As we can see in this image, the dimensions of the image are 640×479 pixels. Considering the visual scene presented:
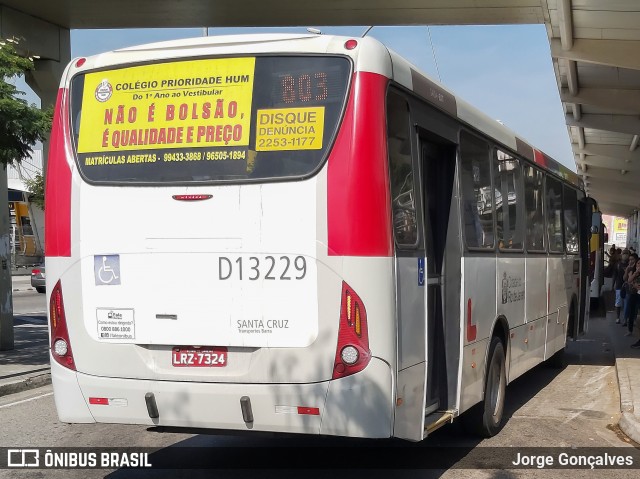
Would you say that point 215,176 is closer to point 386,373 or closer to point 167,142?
point 167,142

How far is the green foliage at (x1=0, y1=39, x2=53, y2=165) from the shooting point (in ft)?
39.6

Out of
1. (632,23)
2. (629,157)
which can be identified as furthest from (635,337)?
(629,157)

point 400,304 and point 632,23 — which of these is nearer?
point 400,304

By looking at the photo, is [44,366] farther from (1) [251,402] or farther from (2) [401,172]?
(2) [401,172]

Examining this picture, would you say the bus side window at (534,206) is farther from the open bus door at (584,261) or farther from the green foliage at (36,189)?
the green foliage at (36,189)

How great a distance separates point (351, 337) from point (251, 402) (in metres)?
0.85

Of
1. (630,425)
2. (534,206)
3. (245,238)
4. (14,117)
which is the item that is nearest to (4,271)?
(14,117)

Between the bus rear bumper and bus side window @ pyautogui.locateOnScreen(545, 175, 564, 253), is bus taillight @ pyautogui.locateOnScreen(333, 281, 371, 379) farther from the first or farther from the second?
bus side window @ pyautogui.locateOnScreen(545, 175, 564, 253)

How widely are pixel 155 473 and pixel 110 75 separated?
3.30 meters

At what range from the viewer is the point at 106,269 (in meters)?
6.21

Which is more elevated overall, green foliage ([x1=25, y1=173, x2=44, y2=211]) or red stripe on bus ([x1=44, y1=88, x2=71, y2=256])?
green foliage ([x1=25, y1=173, x2=44, y2=211])

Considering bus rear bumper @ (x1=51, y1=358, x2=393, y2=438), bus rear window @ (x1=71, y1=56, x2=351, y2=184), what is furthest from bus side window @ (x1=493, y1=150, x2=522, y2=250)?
bus rear bumper @ (x1=51, y1=358, x2=393, y2=438)

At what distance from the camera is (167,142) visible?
20.2 feet

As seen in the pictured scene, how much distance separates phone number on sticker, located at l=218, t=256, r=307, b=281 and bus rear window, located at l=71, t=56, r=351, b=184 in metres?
0.58
